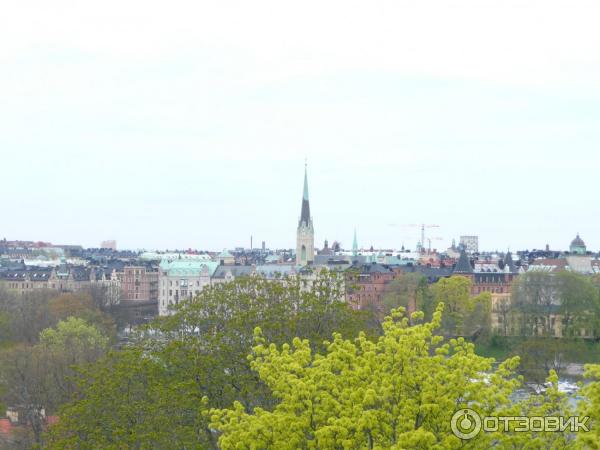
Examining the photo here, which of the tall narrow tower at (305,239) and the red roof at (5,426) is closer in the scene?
the red roof at (5,426)

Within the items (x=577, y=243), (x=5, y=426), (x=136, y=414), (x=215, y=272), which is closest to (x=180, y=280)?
(x=215, y=272)

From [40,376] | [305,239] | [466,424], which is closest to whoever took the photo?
[466,424]

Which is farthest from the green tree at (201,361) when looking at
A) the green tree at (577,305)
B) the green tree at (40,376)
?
the green tree at (577,305)

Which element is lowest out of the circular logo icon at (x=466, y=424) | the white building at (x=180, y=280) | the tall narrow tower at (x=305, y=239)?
the circular logo icon at (x=466, y=424)

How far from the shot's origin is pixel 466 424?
2209cm

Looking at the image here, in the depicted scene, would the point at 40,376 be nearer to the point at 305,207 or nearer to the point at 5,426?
the point at 5,426

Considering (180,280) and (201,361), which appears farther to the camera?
(180,280)

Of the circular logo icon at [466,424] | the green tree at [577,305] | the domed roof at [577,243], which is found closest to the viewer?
the circular logo icon at [466,424]

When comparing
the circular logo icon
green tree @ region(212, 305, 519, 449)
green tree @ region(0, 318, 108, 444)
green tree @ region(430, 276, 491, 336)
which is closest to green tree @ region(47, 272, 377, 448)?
green tree @ region(212, 305, 519, 449)

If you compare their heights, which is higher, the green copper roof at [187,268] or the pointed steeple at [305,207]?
the pointed steeple at [305,207]

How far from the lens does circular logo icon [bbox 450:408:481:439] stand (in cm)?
2197

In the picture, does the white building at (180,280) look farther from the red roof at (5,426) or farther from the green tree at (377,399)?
the green tree at (377,399)

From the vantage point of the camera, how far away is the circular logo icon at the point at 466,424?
865 inches

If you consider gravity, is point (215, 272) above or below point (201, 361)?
above
